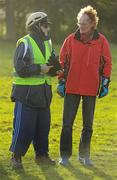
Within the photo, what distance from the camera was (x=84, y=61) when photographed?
7613 mm

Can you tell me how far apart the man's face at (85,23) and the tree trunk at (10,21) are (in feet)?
89.7

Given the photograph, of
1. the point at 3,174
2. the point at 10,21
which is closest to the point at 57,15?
the point at 10,21

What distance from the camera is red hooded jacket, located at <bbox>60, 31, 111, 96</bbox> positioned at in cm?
760

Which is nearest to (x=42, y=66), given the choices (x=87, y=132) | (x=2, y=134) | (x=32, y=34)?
(x=32, y=34)

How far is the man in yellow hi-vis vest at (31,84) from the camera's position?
7.27 m

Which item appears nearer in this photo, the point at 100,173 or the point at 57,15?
the point at 100,173

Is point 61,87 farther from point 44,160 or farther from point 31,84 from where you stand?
point 44,160

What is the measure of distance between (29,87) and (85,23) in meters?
1.09

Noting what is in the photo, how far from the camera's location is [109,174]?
24.3ft

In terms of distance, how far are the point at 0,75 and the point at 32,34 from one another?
34.7ft

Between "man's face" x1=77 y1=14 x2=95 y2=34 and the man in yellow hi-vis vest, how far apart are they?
45cm

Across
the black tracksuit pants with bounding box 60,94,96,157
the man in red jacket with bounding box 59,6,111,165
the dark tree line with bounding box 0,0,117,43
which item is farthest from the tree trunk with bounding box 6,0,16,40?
the man in red jacket with bounding box 59,6,111,165

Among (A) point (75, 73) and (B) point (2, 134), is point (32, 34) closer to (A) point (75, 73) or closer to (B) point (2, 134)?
(A) point (75, 73)

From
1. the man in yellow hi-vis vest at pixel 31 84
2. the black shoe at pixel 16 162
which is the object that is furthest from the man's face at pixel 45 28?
the black shoe at pixel 16 162
